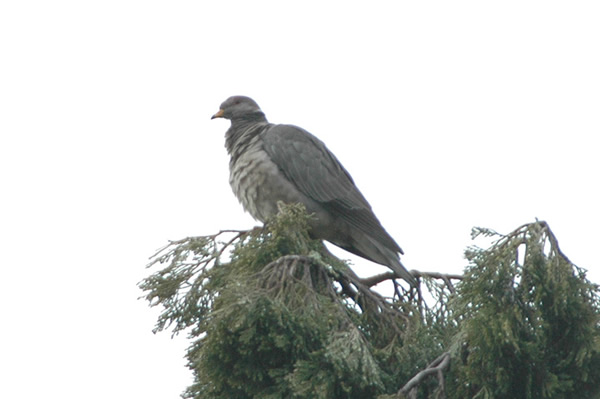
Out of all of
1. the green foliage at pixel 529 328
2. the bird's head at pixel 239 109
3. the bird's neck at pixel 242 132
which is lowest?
the green foliage at pixel 529 328

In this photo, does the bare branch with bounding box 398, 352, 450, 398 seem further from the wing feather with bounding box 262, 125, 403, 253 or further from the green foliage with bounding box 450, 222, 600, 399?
the wing feather with bounding box 262, 125, 403, 253

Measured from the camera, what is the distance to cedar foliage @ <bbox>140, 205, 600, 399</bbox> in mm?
4141

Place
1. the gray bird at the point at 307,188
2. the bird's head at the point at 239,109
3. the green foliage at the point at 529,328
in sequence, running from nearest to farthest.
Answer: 1. the green foliage at the point at 529,328
2. the gray bird at the point at 307,188
3. the bird's head at the point at 239,109

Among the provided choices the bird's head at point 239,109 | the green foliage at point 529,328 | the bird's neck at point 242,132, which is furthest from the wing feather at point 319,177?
the green foliage at point 529,328

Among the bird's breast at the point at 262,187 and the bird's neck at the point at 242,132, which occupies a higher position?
the bird's neck at the point at 242,132

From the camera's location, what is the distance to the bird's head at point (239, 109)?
798 centimetres

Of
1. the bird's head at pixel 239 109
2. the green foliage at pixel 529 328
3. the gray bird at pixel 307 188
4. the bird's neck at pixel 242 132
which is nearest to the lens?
the green foliage at pixel 529 328

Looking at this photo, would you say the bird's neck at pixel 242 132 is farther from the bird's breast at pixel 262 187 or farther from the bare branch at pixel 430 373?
the bare branch at pixel 430 373

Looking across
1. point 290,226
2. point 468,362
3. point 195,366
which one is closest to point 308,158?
point 290,226

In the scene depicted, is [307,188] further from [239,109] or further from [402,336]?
[402,336]

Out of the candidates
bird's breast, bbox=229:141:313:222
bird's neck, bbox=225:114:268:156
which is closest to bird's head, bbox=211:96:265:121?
bird's neck, bbox=225:114:268:156

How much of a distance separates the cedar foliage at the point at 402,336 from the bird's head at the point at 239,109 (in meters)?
3.07

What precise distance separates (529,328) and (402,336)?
87 centimetres

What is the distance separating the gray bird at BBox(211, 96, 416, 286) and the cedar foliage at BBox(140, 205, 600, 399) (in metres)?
1.83
